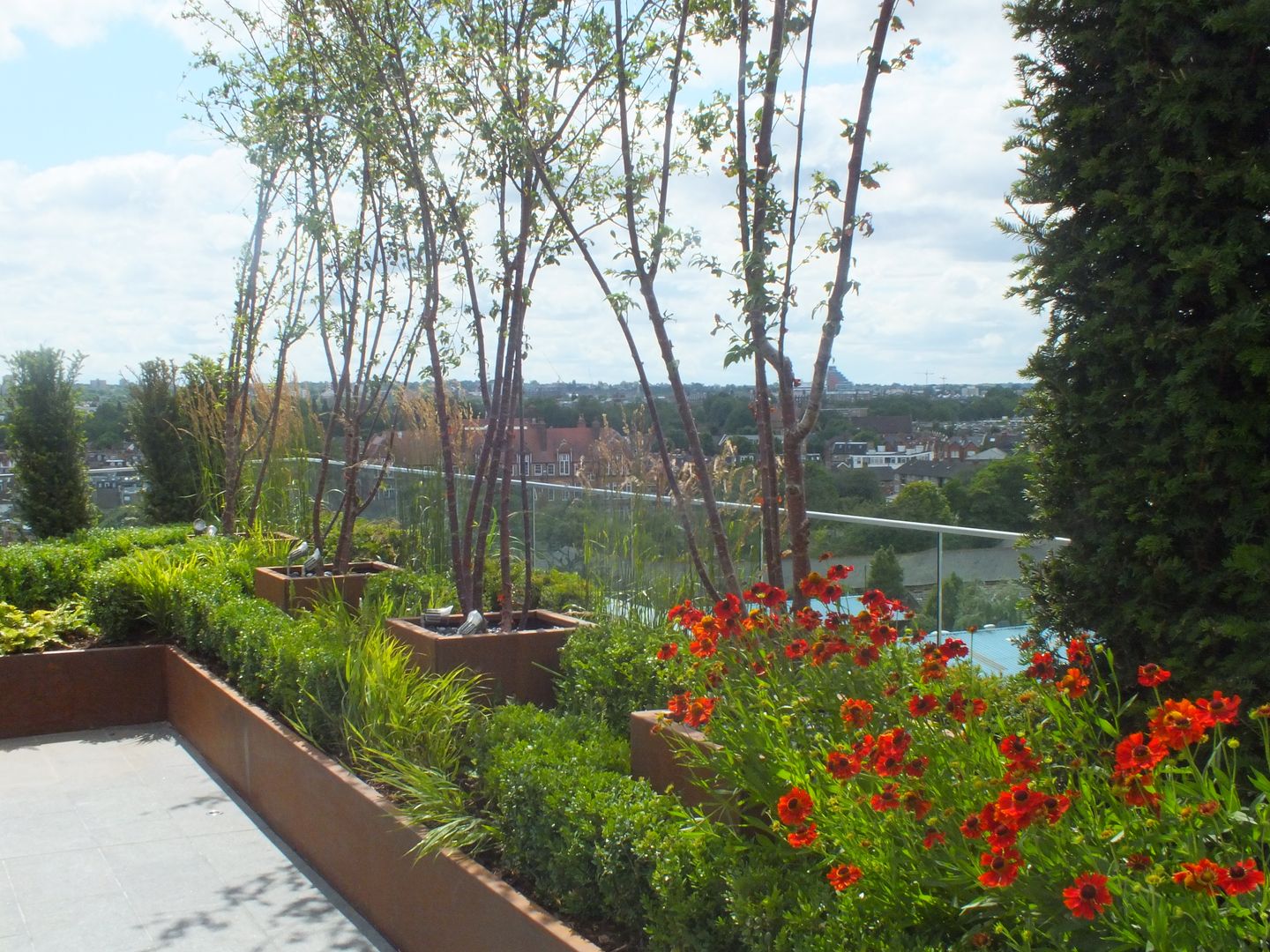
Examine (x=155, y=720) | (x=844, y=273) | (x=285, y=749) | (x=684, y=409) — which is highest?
(x=844, y=273)

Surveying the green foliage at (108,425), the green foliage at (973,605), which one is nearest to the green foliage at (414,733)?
the green foliage at (973,605)

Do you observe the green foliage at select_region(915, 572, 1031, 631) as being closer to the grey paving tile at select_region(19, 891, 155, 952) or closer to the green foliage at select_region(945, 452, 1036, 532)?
the green foliage at select_region(945, 452, 1036, 532)

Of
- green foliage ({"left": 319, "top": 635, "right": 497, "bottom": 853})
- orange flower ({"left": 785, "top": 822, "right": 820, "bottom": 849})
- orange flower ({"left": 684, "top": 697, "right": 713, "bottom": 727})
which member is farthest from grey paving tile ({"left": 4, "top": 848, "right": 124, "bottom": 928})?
orange flower ({"left": 785, "top": 822, "right": 820, "bottom": 849})

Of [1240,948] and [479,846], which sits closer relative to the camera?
[1240,948]

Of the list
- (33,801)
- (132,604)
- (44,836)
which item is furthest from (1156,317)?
(132,604)

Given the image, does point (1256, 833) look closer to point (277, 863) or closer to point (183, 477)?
point (277, 863)

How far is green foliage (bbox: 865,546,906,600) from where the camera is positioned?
4434mm

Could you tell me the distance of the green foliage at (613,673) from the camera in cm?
374

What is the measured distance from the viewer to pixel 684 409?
12.2ft

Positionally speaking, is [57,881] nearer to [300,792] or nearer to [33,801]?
[300,792]

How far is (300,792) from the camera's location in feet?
13.3

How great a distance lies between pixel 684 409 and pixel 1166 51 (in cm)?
168

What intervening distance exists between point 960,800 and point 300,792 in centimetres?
278

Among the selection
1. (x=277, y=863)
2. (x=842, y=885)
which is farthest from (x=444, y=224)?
(x=842, y=885)
